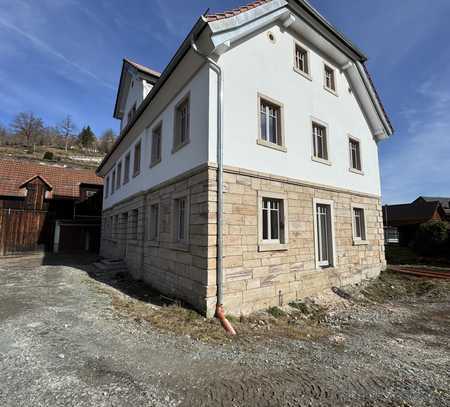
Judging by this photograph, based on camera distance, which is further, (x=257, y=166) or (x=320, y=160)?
(x=320, y=160)

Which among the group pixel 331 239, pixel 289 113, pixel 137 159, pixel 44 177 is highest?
pixel 44 177

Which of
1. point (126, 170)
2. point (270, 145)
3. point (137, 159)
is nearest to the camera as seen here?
point (270, 145)

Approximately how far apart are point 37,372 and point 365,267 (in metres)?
10.8

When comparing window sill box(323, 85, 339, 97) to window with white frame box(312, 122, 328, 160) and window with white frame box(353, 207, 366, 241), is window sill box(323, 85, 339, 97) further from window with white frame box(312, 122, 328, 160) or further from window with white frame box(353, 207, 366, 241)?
window with white frame box(353, 207, 366, 241)

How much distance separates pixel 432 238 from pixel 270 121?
15.9 metres

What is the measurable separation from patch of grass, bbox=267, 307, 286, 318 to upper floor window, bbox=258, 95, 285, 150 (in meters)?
4.52

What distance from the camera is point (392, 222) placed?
95.1ft

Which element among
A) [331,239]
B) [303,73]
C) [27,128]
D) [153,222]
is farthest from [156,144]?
[27,128]

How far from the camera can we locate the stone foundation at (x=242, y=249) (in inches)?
241

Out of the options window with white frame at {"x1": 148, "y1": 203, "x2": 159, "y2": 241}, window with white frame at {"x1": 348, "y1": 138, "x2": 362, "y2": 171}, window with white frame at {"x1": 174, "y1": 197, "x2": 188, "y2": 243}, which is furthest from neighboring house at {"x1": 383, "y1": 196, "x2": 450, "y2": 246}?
window with white frame at {"x1": 174, "y1": 197, "x2": 188, "y2": 243}

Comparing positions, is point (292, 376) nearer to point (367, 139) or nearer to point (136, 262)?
point (136, 262)

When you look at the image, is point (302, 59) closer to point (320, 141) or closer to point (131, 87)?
point (320, 141)

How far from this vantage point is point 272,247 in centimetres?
704

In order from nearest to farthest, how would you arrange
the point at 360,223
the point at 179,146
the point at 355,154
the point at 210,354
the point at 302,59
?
the point at 210,354, the point at 179,146, the point at 302,59, the point at 360,223, the point at 355,154
